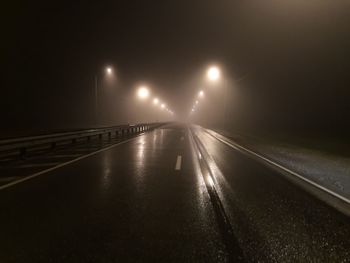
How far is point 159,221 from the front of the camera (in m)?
5.32

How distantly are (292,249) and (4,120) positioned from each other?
1746 inches

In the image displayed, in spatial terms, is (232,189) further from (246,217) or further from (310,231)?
(310,231)

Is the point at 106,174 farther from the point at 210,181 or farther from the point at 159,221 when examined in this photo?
the point at 159,221

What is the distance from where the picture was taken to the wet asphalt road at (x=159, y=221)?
13.5 feet

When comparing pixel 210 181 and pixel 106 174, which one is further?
pixel 106 174

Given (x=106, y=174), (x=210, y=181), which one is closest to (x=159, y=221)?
(x=210, y=181)

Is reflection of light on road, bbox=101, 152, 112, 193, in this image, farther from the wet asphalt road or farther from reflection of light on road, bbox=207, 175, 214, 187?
reflection of light on road, bbox=207, 175, 214, 187

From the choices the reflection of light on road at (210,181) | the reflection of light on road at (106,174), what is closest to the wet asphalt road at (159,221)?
the reflection of light on road at (106,174)

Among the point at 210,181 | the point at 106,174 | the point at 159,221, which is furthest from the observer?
the point at 106,174

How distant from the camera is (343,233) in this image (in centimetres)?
489

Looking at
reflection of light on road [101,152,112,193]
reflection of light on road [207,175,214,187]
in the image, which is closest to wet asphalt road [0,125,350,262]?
reflection of light on road [101,152,112,193]

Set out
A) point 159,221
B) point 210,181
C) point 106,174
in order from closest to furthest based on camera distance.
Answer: point 159,221, point 210,181, point 106,174

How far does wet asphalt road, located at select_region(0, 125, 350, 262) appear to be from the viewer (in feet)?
13.5

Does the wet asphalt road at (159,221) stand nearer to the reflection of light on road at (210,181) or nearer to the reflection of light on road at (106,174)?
the reflection of light on road at (106,174)
